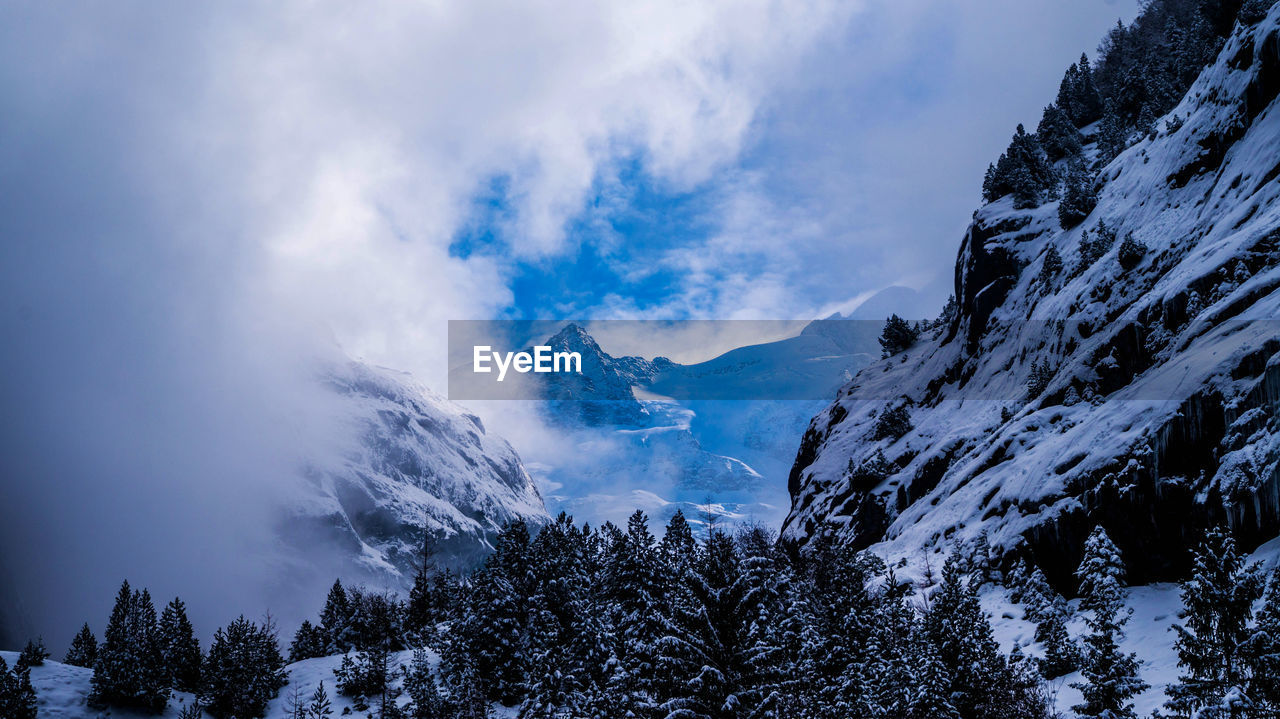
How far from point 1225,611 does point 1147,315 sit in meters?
24.6

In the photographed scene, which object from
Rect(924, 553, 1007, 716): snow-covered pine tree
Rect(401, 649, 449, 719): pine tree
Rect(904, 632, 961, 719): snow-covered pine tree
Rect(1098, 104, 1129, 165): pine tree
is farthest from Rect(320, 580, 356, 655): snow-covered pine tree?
Rect(1098, 104, 1129, 165): pine tree

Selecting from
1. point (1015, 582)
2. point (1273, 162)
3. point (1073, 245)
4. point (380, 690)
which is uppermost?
point (1073, 245)

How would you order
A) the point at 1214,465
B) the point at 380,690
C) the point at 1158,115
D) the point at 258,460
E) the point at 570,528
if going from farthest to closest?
the point at 258,460
the point at 570,528
the point at 1158,115
the point at 380,690
the point at 1214,465

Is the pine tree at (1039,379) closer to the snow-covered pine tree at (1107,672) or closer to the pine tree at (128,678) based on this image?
the snow-covered pine tree at (1107,672)

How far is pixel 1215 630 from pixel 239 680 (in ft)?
192

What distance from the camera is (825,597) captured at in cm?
4388

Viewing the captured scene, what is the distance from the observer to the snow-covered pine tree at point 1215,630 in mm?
18906

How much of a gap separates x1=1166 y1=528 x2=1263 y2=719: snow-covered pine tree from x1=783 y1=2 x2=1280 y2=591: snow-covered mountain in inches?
225

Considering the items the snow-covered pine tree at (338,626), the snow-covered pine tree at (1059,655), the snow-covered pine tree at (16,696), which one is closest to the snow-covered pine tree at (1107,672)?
the snow-covered pine tree at (1059,655)

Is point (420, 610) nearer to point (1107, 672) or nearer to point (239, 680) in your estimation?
point (239, 680)

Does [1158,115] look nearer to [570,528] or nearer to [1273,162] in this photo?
[1273,162]

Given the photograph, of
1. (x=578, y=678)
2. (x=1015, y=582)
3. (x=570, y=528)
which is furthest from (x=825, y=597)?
(x=570, y=528)

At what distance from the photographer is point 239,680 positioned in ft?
166

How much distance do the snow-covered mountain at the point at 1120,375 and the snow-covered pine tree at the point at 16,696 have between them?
180 ft
